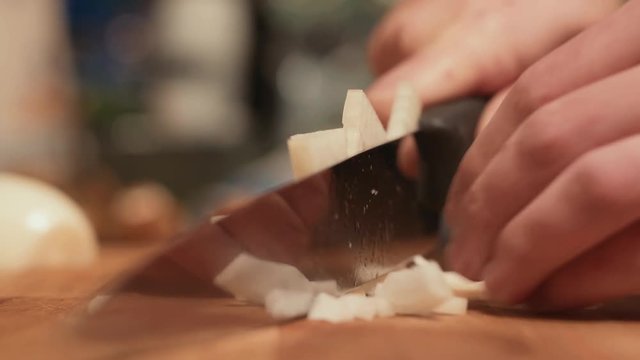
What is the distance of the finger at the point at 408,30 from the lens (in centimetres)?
80

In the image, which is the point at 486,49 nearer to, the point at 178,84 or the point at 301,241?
the point at 301,241

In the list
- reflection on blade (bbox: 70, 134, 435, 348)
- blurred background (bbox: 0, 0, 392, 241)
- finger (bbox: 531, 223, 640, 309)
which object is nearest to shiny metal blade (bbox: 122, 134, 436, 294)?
reflection on blade (bbox: 70, 134, 435, 348)

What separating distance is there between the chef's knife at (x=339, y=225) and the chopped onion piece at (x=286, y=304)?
0.06 feet

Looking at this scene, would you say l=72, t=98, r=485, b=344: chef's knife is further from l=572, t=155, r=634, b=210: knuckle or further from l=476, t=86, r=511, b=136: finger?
l=572, t=155, r=634, b=210: knuckle

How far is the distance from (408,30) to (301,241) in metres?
0.36

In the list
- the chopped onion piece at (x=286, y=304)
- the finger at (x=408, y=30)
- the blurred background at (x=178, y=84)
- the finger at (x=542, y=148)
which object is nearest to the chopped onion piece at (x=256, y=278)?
the chopped onion piece at (x=286, y=304)

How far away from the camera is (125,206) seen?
4.86 ft

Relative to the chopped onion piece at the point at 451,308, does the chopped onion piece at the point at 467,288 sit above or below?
above

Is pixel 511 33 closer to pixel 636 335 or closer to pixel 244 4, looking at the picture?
pixel 636 335

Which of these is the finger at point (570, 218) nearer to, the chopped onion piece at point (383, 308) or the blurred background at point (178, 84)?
the chopped onion piece at point (383, 308)

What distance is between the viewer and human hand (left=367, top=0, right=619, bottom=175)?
2.13 feet

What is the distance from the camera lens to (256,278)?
507 millimetres

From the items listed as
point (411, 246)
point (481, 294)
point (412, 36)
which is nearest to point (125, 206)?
point (412, 36)

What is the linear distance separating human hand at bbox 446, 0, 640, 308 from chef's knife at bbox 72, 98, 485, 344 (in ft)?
0.22
